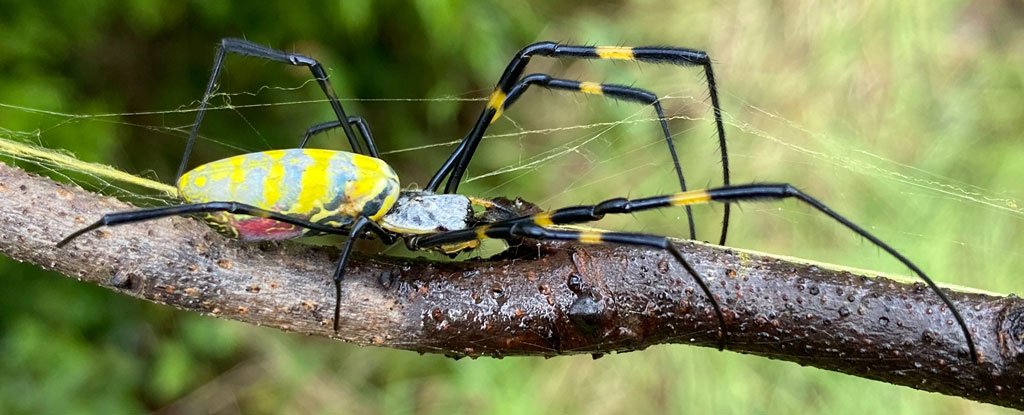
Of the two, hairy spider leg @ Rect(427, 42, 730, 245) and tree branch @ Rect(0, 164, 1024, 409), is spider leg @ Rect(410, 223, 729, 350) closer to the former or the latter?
tree branch @ Rect(0, 164, 1024, 409)

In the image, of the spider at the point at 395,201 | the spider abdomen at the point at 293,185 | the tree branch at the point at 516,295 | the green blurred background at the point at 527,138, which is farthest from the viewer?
the green blurred background at the point at 527,138

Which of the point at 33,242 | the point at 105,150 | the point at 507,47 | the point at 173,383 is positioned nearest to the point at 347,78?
the point at 507,47

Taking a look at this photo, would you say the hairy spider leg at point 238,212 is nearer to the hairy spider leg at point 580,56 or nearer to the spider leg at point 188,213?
the spider leg at point 188,213

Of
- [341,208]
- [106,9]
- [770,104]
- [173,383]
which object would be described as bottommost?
[173,383]

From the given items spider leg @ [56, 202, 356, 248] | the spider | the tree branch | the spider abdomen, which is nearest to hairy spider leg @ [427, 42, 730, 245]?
the spider

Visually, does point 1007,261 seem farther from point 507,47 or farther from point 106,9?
point 106,9

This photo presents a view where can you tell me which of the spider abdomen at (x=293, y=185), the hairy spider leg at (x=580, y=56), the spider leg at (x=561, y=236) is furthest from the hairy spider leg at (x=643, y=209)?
the hairy spider leg at (x=580, y=56)
